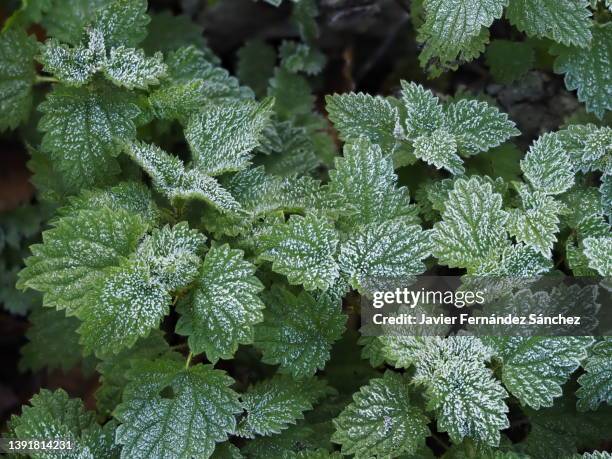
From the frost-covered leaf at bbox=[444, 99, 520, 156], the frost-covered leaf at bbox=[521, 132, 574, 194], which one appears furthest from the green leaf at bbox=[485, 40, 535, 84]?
the frost-covered leaf at bbox=[521, 132, 574, 194]

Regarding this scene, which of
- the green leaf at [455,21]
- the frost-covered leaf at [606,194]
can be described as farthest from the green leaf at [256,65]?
the frost-covered leaf at [606,194]

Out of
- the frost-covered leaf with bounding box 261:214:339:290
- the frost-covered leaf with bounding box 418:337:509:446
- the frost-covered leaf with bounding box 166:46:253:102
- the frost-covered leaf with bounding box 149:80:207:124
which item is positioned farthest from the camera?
the frost-covered leaf with bounding box 166:46:253:102

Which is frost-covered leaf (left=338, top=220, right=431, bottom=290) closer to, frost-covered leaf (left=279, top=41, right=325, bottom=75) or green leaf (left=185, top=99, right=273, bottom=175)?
green leaf (left=185, top=99, right=273, bottom=175)

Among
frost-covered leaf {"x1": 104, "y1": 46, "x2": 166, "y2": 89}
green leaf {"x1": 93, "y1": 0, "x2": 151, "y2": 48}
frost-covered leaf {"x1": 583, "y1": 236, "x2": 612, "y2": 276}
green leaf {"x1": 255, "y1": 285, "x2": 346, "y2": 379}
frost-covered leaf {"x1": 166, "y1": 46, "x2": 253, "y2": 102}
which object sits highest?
green leaf {"x1": 93, "y1": 0, "x2": 151, "y2": 48}

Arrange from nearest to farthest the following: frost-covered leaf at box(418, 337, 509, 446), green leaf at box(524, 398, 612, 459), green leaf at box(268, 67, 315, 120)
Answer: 1. frost-covered leaf at box(418, 337, 509, 446)
2. green leaf at box(524, 398, 612, 459)
3. green leaf at box(268, 67, 315, 120)

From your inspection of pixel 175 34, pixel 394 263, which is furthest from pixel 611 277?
pixel 175 34

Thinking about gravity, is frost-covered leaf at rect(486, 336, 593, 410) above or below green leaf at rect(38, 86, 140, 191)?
below

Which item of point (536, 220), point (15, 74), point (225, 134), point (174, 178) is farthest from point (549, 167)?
point (15, 74)
